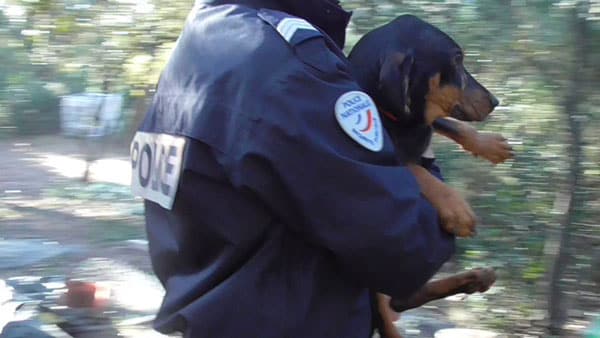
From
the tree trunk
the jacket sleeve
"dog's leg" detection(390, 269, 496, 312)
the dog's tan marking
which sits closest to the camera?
the jacket sleeve

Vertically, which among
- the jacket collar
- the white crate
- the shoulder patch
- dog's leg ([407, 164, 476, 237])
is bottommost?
the white crate

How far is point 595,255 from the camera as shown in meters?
4.23

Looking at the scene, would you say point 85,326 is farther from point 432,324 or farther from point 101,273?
point 432,324

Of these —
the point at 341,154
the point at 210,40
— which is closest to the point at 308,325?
the point at 341,154

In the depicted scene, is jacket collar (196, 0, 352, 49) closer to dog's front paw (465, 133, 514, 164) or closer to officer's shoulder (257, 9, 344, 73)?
officer's shoulder (257, 9, 344, 73)

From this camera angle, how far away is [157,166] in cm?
214

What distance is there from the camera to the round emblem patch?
75.8 inches

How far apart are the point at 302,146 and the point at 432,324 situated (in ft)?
9.40

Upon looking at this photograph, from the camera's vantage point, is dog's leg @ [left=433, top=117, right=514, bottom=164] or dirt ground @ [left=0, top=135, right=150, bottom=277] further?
dirt ground @ [left=0, top=135, right=150, bottom=277]

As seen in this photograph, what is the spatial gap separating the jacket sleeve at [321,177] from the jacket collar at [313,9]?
9.3 inches

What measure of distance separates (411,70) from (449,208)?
0.35 metres

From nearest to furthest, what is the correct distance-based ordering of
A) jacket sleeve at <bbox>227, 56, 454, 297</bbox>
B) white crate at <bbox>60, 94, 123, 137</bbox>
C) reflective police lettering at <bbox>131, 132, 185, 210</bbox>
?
jacket sleeve at <bbox>227, 56, 454, 297</bbox> → reflective police lettering at <bbox>131, 132, 185, 210</bbox> → white crate at <bbox>60, 94, 123, 137</bbox>

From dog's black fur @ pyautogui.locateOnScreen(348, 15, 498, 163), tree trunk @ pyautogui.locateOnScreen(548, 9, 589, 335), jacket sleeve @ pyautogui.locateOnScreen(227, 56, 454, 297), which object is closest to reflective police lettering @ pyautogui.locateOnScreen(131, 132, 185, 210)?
jacket sleeve @ pyautogui.locateOnScreen(227, 56, 454, 297)

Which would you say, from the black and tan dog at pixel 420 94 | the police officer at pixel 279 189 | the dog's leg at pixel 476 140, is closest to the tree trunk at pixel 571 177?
the dog's leg at pixel 476 140
